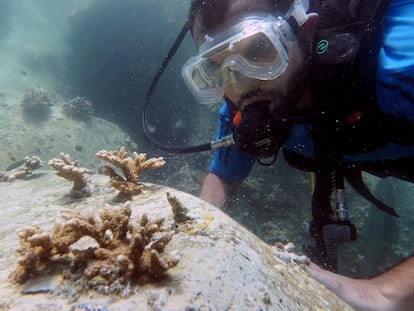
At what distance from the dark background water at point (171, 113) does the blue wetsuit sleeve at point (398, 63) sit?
4245 mm

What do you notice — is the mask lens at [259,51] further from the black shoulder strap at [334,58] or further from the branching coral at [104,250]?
the branching coral at [104,250]

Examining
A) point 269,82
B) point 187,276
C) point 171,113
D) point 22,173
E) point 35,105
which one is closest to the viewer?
point 187,276

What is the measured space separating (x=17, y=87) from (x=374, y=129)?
14.5 metres

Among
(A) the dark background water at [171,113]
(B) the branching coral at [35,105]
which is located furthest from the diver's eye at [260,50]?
(B) the branching coral at [35,105]

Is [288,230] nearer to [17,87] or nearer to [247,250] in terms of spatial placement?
[247,250]

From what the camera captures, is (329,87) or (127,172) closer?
(329,87)

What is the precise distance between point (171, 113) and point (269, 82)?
9967 mm

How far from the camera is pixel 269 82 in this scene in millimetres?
2406

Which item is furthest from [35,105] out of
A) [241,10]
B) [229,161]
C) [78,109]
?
[241,10]

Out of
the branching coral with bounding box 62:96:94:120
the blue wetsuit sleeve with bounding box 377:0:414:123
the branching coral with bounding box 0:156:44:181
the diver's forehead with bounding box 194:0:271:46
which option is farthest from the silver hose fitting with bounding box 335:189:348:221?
the branching coral with bounding box 62:96:94:120

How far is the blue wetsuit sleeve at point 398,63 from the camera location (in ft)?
6.09

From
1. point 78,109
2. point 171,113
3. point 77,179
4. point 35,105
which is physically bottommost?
point 77,179

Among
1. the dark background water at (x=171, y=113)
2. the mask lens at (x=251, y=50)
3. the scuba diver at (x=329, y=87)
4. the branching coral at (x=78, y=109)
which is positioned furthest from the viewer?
the branching coral at (x=78, y=109)

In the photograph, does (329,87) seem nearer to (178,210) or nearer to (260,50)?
(260,50)
